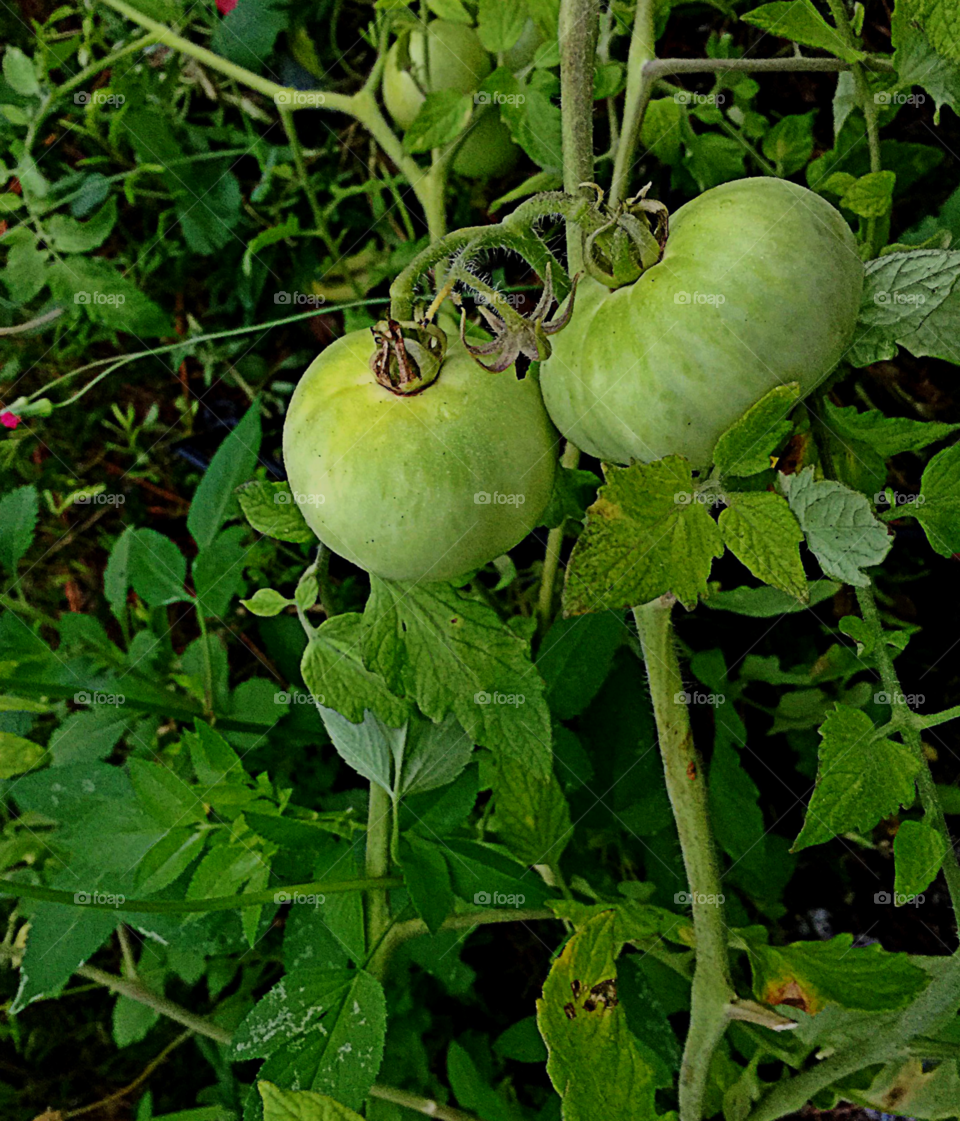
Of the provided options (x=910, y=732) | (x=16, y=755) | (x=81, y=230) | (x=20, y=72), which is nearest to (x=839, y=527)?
(x=910, y=732)

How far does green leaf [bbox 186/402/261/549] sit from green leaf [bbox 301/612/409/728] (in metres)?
0.25

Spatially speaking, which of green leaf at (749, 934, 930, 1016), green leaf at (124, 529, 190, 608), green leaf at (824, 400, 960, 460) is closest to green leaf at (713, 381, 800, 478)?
green leaf at (824, 400, 960, 460)

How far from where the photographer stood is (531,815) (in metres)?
0.80

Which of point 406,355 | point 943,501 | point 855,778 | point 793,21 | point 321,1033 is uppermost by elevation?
point 793,21

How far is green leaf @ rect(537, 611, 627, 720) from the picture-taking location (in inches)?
33.6

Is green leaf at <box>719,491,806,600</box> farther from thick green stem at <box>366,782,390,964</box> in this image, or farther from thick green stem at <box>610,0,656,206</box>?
thick green stem at <box>366,782,390,964</box>

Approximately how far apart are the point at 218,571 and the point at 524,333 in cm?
48

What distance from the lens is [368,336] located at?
0.65 metres

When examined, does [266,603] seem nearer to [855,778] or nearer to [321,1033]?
[321,1033]

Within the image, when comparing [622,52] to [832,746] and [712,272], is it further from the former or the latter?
[832,746]

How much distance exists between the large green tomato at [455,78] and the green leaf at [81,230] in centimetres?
36

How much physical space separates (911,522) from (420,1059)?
71 centimetres

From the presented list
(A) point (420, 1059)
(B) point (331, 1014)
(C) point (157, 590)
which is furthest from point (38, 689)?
(A) point (420, 1059)

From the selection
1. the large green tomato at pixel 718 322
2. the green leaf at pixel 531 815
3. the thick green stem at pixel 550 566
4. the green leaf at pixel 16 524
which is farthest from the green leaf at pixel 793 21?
the green leaf at pixel 16 524
